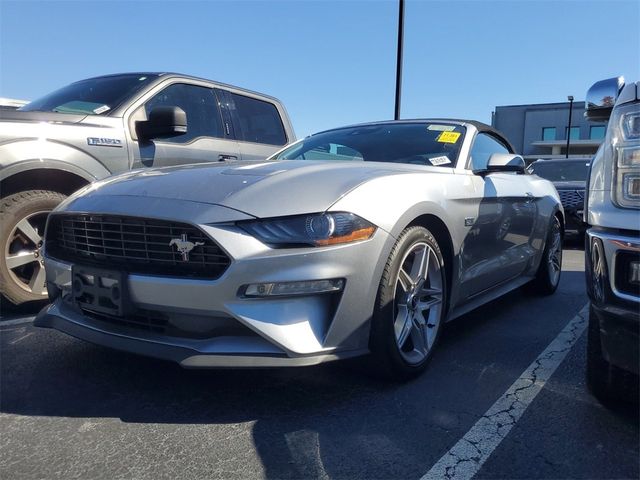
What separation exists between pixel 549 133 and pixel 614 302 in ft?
183

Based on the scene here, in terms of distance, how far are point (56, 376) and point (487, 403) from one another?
2.19 metres

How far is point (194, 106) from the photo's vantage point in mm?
4781

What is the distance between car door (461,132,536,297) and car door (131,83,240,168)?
2.20 metres

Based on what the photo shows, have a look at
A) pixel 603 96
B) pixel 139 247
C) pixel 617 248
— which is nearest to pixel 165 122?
pixel 139 247

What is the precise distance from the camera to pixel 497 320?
392cm

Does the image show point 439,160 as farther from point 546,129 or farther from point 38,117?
point 546,129

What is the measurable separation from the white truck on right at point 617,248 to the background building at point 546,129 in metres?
50.1

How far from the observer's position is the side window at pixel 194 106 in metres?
4.48

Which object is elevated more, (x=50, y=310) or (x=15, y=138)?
(x=15, y=138)

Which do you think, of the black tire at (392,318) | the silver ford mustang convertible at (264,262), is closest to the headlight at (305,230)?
the silver ford mustang convertible at (264,262)

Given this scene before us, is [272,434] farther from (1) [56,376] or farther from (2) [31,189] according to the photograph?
(2) [31,189]

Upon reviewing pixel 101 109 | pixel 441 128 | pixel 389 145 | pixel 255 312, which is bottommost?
pixel 255 312

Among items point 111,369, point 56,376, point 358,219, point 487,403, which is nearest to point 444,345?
point 487,403

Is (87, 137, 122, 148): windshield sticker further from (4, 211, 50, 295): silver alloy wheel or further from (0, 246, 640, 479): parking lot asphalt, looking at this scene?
(0, 246, 640, 479): parking lot asphalt
